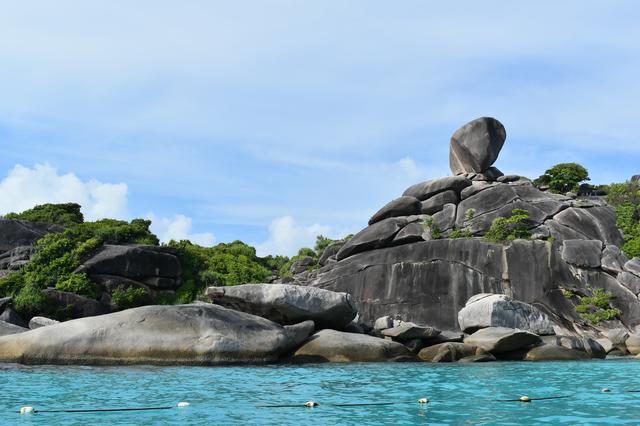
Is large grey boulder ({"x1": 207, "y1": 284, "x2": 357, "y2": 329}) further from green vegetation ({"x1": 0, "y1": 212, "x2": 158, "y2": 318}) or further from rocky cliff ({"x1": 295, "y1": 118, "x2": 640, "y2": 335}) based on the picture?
green vegetation ({"x1": 0, "y1": 212, "x2": 158, "y2": 318})

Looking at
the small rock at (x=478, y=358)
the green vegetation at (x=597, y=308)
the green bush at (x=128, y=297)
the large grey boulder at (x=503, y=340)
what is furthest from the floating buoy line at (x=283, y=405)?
the green bush at (x=128, y=297)

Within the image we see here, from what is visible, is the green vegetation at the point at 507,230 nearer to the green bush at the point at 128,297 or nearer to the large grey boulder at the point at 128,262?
the large grey boulder at the point at 128,262

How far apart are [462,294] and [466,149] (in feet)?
47.9

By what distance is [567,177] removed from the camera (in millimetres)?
45188

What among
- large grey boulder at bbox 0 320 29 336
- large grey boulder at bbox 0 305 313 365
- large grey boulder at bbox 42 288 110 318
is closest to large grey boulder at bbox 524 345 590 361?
large grey boulder at bbox 0 305 313 365

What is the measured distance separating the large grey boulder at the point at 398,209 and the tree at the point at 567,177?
38.2 feet

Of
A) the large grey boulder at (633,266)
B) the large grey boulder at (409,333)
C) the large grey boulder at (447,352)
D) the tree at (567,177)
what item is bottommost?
the large grey boulder at (447,352)

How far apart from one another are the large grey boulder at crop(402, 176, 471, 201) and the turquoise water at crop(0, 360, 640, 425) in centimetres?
2177

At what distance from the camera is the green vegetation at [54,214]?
4359cm

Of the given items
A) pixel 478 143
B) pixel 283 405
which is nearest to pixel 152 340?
pixel 283 405

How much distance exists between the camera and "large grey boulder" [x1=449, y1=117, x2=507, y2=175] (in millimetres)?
43156

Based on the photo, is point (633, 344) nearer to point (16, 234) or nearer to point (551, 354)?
point (551, 354)

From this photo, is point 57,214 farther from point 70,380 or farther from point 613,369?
point 613,369

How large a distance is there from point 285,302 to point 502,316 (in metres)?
9.58
